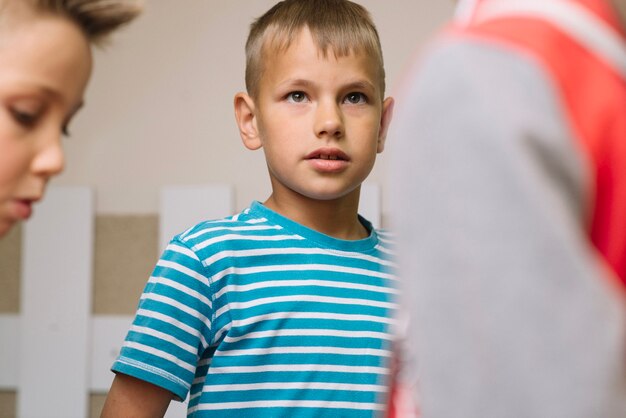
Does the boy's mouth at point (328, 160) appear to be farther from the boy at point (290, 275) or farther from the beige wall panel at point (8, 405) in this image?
the beige wall panel at point (8, 405)

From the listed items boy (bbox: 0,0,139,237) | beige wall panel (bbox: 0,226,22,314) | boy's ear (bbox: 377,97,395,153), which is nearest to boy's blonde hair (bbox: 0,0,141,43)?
boy (bbox: 0,0,139,237)

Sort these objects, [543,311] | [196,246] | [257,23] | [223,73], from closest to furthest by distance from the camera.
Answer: [543,311], [196,246], [257,23], [223,73]

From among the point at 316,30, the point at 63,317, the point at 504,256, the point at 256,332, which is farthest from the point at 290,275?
the point at 63,317

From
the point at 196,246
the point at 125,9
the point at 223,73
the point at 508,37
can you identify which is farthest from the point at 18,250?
the point at 508,37

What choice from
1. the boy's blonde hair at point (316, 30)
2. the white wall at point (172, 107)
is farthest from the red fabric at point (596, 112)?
the white wall at point (172, 107)

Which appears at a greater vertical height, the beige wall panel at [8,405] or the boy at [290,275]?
the boy at [290,275]

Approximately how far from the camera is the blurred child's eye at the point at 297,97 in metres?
0.96

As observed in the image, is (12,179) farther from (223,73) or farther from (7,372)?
(7,372)

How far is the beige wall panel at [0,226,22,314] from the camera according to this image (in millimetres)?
1545

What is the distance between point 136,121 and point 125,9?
0.90 m

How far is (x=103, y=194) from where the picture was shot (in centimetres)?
153

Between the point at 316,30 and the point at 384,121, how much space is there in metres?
Answer: 0.17

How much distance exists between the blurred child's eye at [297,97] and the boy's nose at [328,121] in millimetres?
32

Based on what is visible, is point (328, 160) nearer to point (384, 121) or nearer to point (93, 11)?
point (384, 121)
